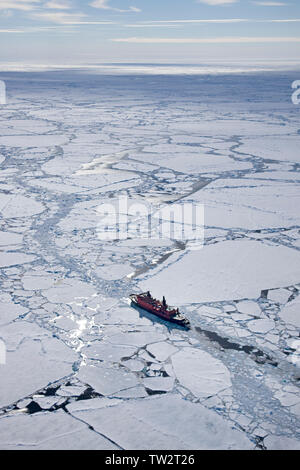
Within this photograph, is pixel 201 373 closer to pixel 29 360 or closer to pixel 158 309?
pixel 158 309

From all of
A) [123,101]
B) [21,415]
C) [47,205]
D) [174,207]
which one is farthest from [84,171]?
[123,101]

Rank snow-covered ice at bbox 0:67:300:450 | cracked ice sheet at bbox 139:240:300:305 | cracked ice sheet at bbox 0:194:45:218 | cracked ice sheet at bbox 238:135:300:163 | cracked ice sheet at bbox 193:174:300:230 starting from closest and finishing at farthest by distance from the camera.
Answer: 1. snow-covered ice at bbox 0:67:300:450
2. cracked ice sheet at bbox 139:240:300:305
3. cracked ice sheet at bbox 193:174:300:230
4. cracked ice sheet at bbox 0:194:45:218
5. cracked ice sheet at bbox 238:135:300:163

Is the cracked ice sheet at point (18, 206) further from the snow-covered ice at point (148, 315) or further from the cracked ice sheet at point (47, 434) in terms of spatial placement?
the cracked ice sheet at point (47, 434)

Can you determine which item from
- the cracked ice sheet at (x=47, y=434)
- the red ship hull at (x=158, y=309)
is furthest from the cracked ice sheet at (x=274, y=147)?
the cracked ice sheet at (x=47, y=434)

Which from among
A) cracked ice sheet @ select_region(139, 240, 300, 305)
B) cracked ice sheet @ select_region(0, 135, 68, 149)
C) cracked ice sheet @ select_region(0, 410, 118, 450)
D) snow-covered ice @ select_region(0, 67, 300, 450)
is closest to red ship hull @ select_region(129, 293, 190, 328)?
snow-covered ice @ select_region(0, 67, 300, 450)

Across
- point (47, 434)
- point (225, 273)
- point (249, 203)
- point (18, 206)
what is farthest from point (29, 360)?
point (249, 203)

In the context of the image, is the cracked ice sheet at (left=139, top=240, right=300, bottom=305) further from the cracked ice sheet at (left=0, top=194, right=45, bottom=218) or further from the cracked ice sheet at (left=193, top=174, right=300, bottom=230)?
the cracked ice sheet at (left=0, top=194, right=45, bottom=218)
